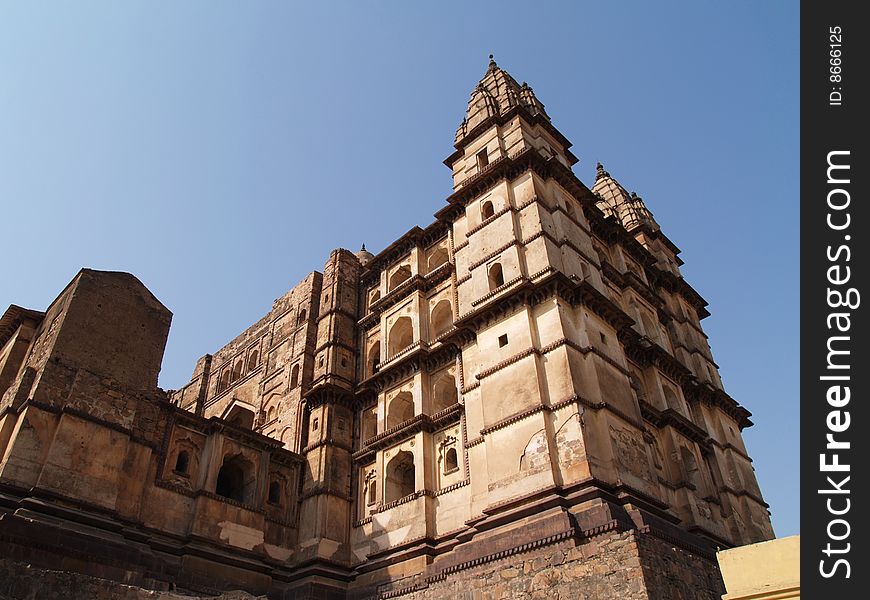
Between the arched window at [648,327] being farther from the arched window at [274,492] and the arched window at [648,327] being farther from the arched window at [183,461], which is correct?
the arched window at [183,461]

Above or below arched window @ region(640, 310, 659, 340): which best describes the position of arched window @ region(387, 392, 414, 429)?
below

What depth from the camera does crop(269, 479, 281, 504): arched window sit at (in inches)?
788

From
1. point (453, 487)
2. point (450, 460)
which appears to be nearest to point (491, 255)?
point (450, 460)

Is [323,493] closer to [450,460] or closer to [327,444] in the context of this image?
[327,444]

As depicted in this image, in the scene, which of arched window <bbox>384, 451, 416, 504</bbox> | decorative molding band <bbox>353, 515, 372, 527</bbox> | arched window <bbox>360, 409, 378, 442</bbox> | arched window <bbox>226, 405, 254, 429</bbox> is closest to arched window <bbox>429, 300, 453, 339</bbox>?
arched window <bbox>360, 409, 378, 442</bbox>

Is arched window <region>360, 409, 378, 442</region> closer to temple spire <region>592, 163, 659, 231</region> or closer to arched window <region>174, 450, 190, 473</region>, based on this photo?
arched window <region>174, 450, 190, 473</region>

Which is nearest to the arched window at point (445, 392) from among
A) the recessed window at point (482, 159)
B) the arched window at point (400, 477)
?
the arched window at point (400, 477)

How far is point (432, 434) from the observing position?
19047 millimetres

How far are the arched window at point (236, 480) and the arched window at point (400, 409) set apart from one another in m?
4.60

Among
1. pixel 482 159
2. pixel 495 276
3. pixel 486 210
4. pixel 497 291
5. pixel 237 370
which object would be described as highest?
pixel 482 159

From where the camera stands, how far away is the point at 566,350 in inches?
622

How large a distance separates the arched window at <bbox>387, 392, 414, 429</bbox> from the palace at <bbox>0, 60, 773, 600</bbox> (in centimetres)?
7

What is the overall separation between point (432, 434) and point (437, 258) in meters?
7.50

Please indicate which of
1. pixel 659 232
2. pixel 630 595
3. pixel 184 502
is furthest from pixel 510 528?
pixel 659 232
